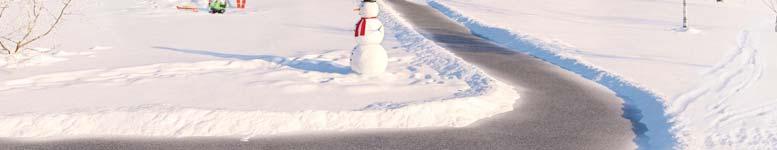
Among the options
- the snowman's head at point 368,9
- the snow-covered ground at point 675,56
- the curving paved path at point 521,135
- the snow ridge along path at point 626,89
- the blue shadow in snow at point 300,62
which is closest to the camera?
the curving paved path at point 521,135

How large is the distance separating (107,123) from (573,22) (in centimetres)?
1792

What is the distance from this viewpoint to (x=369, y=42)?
378 inches

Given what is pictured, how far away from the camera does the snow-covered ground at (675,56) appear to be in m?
7.14

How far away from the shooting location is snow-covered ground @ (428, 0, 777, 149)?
714cm

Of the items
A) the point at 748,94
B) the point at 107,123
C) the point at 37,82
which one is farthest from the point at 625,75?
the point at 37,82

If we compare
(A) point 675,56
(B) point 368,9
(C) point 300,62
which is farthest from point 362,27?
(A) point 675,56

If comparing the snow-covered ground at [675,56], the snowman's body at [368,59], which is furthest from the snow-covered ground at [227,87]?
the snow-covered ground at [675,56]

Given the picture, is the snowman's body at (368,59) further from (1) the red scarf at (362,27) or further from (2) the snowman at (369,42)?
(1) the red scarf at (362,27)

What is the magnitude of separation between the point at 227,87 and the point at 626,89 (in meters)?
5.83

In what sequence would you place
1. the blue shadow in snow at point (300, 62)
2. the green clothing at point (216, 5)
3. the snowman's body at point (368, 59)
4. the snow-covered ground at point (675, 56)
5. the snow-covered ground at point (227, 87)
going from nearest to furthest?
the snow-covered ground at point (227, 87) → the snow-covered ground at point (675, 56) → the snowman's body at point (368, 59) → the blue shadow in snow at point (300, 62) → the green clothing at point (216, 5)

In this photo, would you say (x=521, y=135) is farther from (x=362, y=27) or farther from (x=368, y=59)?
(x=368, y=59)

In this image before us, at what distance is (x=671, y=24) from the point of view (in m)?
21.4

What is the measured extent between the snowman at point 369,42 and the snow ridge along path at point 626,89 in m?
3.56

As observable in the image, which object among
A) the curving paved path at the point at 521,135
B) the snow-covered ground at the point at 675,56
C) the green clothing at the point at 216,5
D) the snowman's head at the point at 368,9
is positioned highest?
the snowman's head at the point at 368,9
